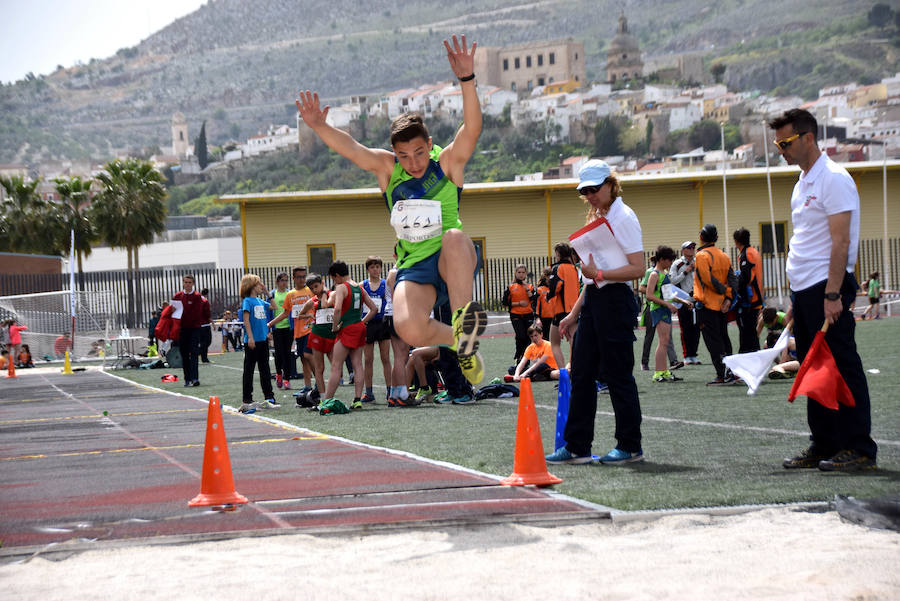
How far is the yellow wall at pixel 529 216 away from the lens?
42938 mm

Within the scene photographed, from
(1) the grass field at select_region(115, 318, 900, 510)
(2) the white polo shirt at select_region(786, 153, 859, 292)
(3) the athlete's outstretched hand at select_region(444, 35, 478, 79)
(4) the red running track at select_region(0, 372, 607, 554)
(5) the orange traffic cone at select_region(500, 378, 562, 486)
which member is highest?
(3) the athlete's outstretched hand at select_region(444, 35, 478, 79)

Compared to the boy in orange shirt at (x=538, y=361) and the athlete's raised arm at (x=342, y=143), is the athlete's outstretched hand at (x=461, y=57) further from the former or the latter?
the boy in orange shirt at (x=538, y=361)

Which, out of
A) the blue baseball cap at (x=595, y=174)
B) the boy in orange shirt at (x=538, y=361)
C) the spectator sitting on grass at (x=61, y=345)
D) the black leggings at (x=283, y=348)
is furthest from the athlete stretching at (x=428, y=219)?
the spectator sitting on grass at (x=61, y=345)

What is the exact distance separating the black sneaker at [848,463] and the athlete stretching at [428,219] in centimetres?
219

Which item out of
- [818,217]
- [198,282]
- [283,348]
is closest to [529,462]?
[818,217]

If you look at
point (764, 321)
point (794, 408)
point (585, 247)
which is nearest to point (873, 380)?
point (764, 321)

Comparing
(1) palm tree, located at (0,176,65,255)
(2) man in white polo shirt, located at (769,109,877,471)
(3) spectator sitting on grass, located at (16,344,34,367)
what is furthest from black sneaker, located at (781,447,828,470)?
(1) palm tree, located at (0,176,65,255)

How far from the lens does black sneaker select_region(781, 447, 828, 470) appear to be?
6211 mm

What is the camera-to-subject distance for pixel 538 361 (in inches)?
559

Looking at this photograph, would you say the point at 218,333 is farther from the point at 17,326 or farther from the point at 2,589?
the point at 2,589

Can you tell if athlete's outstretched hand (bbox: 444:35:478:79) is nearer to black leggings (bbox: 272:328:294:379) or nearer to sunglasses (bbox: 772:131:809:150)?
sunglasses (bbox: 772:131:809:150)

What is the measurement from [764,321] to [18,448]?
860 cm

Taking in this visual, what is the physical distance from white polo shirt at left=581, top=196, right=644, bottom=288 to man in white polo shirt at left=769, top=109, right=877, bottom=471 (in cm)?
93

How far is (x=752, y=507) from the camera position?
5.03 m
